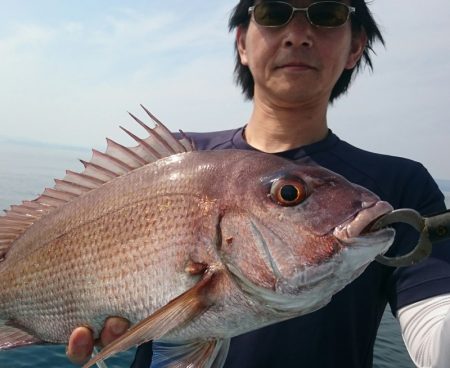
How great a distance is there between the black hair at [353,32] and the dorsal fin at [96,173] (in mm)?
1311

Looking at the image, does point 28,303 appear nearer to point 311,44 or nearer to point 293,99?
point 293,99

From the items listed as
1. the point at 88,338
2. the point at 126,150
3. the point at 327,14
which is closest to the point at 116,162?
the point at 126,150

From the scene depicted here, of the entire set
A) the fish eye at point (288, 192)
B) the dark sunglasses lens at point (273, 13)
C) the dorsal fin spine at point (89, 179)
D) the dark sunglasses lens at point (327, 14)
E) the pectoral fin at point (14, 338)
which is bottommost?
the pectoral fin at point (14, 338)

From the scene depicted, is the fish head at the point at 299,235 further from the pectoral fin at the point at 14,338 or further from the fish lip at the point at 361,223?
the pectoral fin at the point at 14,338

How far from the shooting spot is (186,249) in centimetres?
213

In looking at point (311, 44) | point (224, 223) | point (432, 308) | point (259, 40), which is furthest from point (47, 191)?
point (432, 308)

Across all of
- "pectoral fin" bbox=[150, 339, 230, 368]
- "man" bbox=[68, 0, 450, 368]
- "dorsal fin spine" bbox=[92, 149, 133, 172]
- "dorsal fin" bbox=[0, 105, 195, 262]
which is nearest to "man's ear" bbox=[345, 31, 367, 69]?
"man" bbox=[68, 0, 450, 368]

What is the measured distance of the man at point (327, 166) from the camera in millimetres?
2449

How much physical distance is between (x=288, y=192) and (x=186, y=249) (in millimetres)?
549

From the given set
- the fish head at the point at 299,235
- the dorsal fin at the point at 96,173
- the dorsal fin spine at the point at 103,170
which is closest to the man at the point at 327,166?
the fish head at the point at 299,235

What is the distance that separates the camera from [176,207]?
90.0 inches

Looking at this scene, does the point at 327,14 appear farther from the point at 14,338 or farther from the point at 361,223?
the point at 14,338

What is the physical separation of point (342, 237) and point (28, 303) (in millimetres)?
2014

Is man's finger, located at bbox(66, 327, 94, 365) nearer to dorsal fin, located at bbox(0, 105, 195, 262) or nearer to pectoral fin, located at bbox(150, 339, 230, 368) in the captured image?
pectoral fin, located at bbox(150, 339, 230, 368)
